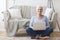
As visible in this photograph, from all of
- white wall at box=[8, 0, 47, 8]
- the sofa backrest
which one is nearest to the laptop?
the sofa backrest

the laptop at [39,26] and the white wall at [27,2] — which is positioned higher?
the white wall at [27,2]

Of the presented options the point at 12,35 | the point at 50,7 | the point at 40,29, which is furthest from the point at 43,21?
the point at 50,7

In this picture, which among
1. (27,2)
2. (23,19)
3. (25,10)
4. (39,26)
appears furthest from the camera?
(27,2)

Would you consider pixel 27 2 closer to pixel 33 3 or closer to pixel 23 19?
pixel 33 3

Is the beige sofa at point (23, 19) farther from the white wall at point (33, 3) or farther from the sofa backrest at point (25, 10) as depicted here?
the white wall at point (33, 3)

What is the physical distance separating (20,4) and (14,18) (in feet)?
2.48

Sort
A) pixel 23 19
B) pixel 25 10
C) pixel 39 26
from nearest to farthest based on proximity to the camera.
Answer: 1. pixel 39 26
2. pixel 23 19
3. pixel 25 10

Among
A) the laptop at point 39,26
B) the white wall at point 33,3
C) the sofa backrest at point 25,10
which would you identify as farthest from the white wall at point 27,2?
the laptop at point 39,26

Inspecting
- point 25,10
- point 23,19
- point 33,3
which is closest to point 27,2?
point 33,3

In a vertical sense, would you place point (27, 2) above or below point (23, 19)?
above

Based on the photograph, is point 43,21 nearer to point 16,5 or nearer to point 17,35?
point 17,35

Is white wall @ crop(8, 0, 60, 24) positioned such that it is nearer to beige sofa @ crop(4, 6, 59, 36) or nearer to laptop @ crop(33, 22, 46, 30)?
beige sofa @ crop(4, 6, 59, 36)

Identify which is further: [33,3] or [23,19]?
[33,3]

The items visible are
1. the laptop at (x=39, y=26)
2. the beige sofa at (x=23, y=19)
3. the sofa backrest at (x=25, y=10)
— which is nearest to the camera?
the laptop at (x=39, y=26)
